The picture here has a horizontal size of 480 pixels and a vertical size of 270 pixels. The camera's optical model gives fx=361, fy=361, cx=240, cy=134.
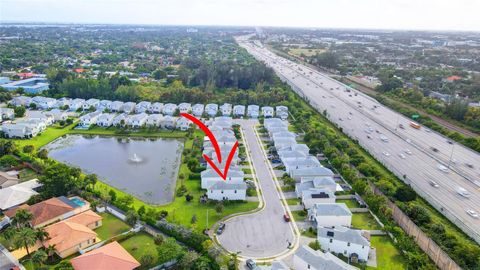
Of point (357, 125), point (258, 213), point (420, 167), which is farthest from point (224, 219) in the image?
point (357, 125)

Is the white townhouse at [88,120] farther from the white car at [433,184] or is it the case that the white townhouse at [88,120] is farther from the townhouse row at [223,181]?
the white car at [433,184]

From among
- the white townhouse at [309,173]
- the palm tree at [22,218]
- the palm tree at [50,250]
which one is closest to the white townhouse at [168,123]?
the white townhouse at [309,173]

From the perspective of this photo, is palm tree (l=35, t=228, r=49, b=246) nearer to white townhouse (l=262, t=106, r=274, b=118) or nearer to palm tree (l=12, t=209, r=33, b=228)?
palm tree (l=12, t=209, r=33, b=228)

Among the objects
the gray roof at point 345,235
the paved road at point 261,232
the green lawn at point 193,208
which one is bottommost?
the paved road at point 261,232

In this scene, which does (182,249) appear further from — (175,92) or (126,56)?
(126,56)

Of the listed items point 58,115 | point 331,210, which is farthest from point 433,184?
point 58,115

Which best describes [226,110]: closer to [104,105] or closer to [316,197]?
[104,105]
